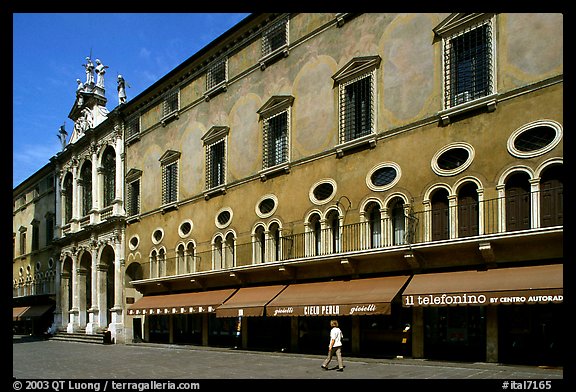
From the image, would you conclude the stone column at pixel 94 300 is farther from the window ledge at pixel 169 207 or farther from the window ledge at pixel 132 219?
the window ledge at pixel 169 207

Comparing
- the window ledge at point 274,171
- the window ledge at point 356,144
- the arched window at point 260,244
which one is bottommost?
the arched window at point 260,244

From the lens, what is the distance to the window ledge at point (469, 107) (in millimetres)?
17812

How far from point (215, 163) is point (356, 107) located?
9889 millimetres

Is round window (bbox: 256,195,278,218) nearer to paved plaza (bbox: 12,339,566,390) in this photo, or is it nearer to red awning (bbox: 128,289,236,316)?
red awning (bbox: 128,289,236,316)

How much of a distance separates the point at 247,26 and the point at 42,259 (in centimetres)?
3468

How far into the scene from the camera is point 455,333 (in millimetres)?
18406

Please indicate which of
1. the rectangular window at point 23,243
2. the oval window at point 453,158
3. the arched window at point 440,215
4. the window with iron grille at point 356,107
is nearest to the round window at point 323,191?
the window with iron grille at point 356,107

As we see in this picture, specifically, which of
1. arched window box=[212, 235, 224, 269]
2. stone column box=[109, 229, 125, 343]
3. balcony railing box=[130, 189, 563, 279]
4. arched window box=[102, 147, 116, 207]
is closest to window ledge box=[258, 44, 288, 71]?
balcony railing box=[130, 189, 563, 279]

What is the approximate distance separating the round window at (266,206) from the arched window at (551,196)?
11.6 meters

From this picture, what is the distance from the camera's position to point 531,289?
612 inches

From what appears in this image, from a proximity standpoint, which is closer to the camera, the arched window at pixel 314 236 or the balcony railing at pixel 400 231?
the balcony railing at pixel 400 231

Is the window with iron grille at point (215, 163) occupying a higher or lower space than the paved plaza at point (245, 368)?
higher

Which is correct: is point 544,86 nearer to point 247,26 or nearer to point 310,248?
point 310,248
